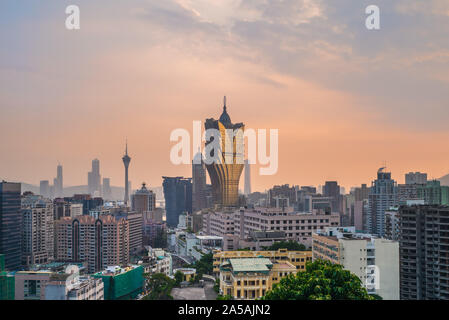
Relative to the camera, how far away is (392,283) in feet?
23.7

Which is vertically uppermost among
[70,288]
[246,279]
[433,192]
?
[433,192]

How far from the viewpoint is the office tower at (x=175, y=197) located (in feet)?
111

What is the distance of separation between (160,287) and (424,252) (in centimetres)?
522

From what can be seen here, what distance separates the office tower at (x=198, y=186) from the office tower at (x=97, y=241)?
18.0 m

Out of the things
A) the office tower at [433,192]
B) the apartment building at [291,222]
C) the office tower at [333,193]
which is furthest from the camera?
the office tower at [333,193]

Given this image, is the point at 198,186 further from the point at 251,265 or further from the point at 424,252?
the point at 251,265

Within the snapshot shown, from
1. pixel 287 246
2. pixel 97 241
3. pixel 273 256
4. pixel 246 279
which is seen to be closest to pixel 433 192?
pixel 287 246

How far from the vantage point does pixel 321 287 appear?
14.0 feet

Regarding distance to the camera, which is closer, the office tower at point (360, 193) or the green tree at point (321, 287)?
the green tree at point (321, 287)

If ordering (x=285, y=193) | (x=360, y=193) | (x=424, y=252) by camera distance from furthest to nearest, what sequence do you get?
(x=360, y=193)
(x=285, y=193)
(x=424, y=252)

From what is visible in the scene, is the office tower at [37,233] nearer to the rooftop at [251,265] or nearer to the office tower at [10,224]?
the office tower at [10,224]

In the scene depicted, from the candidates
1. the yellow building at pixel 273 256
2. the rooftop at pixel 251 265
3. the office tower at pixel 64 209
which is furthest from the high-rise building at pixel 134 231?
the rooftop at pixel 251 265

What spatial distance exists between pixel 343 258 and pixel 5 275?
6966 millimetres
